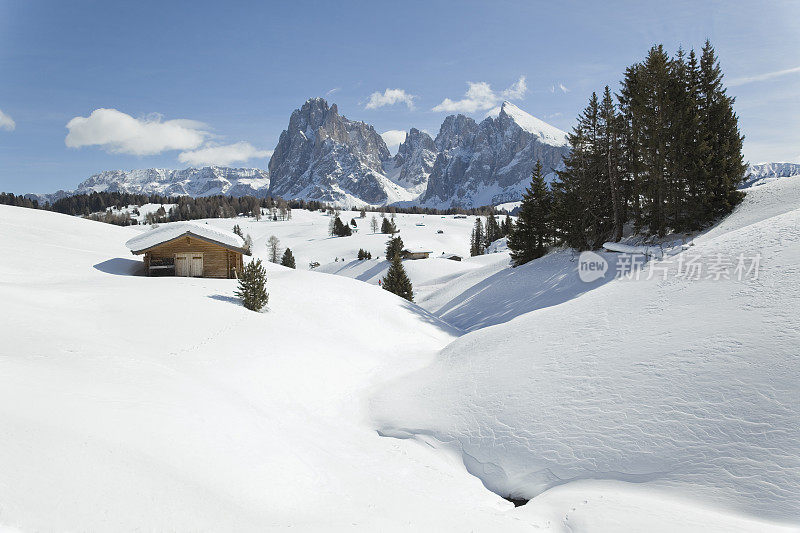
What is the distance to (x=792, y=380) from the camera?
26.0ft

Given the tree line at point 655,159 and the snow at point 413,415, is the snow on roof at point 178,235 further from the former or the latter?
the tree line at point 655,159

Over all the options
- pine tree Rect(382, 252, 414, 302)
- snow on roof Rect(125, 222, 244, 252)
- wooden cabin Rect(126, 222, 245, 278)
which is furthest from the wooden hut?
wooden cabin Rect(126, 222, 245, 278)

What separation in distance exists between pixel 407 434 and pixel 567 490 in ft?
15.2

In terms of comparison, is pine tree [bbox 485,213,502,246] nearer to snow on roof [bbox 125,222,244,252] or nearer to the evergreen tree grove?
the evergreen tree grove

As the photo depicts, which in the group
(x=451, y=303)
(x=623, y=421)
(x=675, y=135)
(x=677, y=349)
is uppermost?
(x=675, y=135)

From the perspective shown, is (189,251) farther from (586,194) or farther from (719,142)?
(719,142)

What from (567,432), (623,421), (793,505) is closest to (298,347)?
(567,432)

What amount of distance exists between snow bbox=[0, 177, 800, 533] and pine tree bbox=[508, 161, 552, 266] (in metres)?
21.9

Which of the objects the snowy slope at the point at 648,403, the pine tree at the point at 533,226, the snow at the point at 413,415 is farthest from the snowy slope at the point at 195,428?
the pine tree at the point at 533,226

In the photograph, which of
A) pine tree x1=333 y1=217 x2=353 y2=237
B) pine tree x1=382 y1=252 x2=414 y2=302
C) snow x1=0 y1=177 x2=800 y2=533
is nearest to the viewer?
snow x1=0 y1=177 x2=800 y2=533

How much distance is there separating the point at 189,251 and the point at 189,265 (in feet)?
3.30

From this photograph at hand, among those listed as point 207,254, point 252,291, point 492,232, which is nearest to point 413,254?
point 492,232

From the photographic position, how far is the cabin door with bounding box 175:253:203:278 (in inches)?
1066

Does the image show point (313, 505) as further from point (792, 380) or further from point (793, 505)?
point (792, 380)
